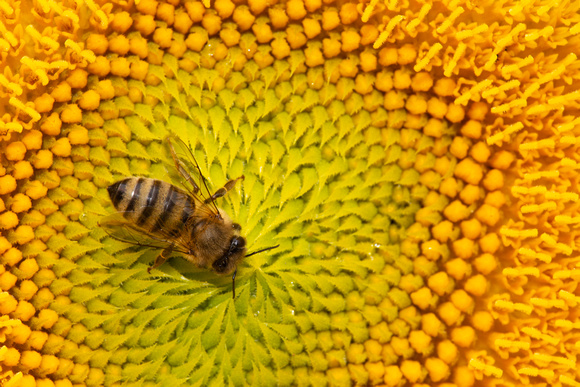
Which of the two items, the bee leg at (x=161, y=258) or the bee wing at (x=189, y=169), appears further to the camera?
the bee wing at (x=189, y=169)

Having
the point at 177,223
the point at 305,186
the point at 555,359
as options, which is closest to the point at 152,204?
the point at 177,223

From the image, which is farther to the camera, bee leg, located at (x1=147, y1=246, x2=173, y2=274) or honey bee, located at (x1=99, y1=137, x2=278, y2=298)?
bee leg, located at (x1=147, y1=246, x2=173, y2=274)

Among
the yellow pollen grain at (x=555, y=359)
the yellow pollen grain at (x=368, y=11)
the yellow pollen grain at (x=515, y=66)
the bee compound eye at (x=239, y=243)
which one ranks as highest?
the yellow pollen grain at (x=368, y=11)

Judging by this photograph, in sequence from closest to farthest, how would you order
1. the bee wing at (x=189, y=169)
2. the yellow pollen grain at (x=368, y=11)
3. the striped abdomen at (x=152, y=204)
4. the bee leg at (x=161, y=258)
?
the striped abdomen at (x=152, y=204) < the bee leg at (x=161, y=258) < the bee wing at (x=189, y=169) < the yellow pollen grain at (x=368, y=11)

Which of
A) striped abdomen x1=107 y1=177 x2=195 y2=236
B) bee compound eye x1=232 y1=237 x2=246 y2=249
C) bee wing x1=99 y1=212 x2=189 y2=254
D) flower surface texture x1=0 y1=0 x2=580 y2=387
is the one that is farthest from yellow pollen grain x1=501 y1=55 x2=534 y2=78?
bee wing x1=99 y1=212 x2=189 y2=254

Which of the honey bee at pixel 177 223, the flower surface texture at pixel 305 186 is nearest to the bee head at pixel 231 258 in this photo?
the honey bee at pixel 177 223

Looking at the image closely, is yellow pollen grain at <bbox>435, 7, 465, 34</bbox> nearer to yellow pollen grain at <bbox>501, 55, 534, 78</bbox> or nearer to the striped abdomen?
yellow pollen grain at <bbox>501, 55, 534, 78</bbox>

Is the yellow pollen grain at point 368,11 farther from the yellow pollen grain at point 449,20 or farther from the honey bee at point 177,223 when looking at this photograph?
the honey bee at point 177,223
